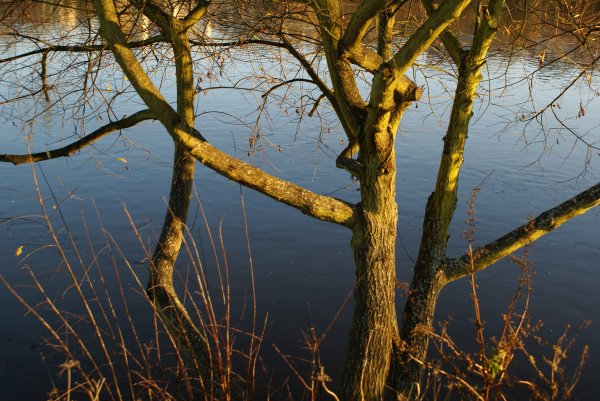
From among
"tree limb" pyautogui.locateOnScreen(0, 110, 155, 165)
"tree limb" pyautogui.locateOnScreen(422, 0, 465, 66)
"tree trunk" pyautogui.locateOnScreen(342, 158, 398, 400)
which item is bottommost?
"tree trunk" pyautogui.locateOnScreen(342, 158, 398, 400)

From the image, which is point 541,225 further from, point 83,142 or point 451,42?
point 83,142

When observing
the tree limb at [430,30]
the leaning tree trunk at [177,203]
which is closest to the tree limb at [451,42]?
the tree limb at [430,30]

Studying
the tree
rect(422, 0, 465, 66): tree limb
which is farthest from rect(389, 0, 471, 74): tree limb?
rect(422, 0, 465, 66): tree limb

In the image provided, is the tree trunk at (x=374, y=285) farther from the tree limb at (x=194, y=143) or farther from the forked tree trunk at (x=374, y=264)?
the tree limb at (x=194, y=143)

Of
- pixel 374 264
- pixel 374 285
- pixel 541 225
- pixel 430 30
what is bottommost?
pixel 374 285

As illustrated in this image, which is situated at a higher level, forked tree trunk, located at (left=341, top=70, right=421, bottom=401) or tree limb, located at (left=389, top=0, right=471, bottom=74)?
tree limb, located at (left=389, top=0, right=471, bottom=74)

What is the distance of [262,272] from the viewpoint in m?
10.9

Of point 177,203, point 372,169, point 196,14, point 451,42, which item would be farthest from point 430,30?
point 177,203

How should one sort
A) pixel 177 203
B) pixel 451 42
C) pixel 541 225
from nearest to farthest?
1. pixel 541 225
2. pixel 451 42
3. pixel 177 203

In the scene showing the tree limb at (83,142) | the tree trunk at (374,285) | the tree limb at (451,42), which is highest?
the tree limb at (451,42)

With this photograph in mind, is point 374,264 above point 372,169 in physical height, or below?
below

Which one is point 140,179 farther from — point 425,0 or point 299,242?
point 425,0

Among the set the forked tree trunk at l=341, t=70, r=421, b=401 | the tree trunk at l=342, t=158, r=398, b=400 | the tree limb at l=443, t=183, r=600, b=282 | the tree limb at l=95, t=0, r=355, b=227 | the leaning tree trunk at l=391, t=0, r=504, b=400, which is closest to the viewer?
the tree limb at l=95, t=0, r=355, b=227

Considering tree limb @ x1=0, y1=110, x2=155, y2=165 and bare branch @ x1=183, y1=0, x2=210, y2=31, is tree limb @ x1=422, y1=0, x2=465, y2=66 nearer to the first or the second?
bare branch @ x1=183, y1=0, x2=210, y2=31
